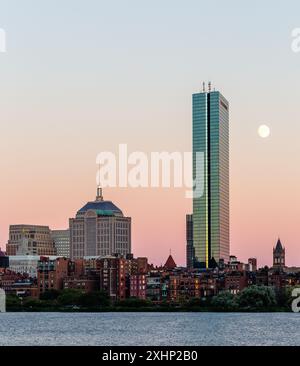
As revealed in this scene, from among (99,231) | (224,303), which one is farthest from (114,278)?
(99,231)

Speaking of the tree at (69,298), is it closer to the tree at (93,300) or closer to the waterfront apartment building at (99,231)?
the tree at (93,300)

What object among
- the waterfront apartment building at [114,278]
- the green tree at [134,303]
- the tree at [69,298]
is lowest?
the green tree at [134,303]

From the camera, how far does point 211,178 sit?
102875 millimetres

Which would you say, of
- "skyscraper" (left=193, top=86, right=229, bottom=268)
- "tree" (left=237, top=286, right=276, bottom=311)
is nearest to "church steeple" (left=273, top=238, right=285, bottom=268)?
"skyscraper" (left=193, top=86, right=229, bottom=268)

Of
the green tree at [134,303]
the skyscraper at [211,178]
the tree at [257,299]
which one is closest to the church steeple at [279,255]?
the skyscraper at [211,178]

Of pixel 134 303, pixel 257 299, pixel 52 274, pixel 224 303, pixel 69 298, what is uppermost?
pixel 52 274

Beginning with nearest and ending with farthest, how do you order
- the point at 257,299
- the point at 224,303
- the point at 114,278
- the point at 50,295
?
the point at 257,299 → the point at 224,303 → the point at 50,295 → the point at 114,278

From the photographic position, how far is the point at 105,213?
95188mm

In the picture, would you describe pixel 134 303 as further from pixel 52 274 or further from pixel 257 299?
pixel 257 299

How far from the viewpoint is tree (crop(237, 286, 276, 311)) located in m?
54.5

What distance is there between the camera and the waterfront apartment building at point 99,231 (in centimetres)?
9531

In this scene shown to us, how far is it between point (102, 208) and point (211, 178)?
1538 centimetres

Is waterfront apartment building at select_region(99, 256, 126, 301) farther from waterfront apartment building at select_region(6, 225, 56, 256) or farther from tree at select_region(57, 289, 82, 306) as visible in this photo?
waterfront apartment building at select_region(6, 225, 56, 256)
